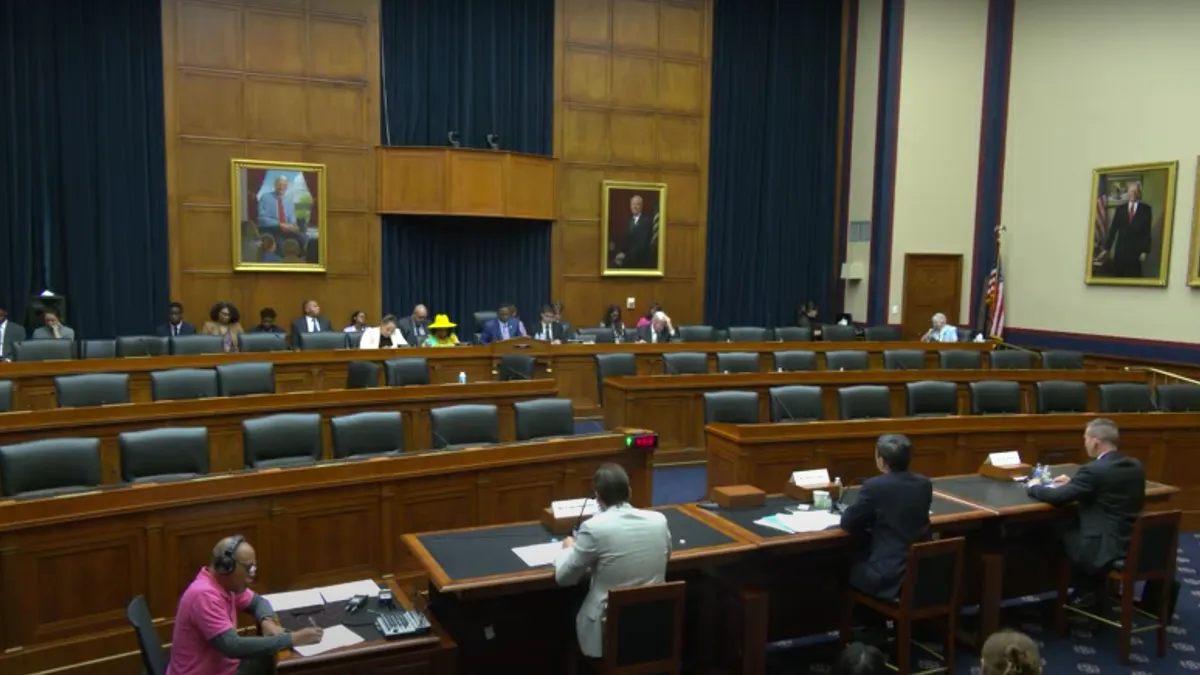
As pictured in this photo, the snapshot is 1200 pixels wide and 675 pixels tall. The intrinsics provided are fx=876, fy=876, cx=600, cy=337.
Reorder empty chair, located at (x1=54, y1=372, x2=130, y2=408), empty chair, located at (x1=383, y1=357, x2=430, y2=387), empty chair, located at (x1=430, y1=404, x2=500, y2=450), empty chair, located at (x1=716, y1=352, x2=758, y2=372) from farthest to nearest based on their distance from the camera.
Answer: empty chair, located at (x1=716, y1=352, x2=758, y2=372), empty chair, located at (x1=383, y1=357, x2=430, y2=387), empty chair, located at (x1=54, y1=372, x2=130, y2=408), empty chair, located at (x1=430, y1=404, x2=500, y2=450)

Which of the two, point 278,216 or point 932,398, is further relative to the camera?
point 278,216

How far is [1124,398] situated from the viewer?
7742 millimetres

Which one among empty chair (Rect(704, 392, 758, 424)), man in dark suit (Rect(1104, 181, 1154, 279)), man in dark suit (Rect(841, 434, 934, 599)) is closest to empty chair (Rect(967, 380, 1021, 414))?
empty chair (Rect(704, 392, 758, 424))

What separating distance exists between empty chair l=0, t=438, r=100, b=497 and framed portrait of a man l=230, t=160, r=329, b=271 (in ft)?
22.5

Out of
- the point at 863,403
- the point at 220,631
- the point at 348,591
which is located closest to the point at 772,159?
the point at 863,403

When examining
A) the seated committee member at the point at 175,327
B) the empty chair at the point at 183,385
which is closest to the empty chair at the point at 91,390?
the empty chair at the point at 183,385

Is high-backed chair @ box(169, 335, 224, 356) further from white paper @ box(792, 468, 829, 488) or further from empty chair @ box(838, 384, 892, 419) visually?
white paper @ box(792, 468, 829, 488)

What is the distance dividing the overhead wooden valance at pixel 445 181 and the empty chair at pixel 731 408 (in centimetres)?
614

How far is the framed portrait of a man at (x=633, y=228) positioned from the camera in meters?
13.6

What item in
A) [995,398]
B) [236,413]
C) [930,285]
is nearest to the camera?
[236,413]

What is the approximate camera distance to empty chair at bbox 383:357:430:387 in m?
7.93

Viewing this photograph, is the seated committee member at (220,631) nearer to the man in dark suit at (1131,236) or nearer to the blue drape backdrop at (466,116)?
the blue drape backdrop at (466,116)

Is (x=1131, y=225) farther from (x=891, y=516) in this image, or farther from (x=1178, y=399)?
(x=891, y=516)

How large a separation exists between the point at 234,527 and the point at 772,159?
1205 cm
